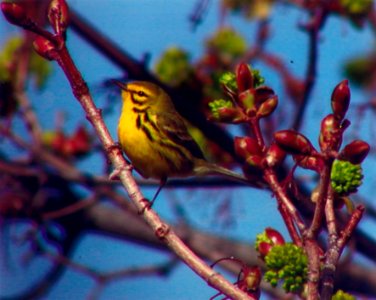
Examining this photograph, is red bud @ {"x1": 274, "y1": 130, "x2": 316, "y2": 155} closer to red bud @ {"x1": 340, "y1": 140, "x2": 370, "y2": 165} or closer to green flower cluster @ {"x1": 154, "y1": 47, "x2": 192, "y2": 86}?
red bud @ {"x1": 340, "y1": 140, "x2": 370, "y2": 165}

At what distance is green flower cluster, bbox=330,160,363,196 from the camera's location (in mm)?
1136

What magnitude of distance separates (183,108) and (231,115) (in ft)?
5.61

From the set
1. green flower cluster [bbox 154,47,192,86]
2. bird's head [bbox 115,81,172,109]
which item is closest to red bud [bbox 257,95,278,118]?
bird's head [bbox 115,81,172,109]

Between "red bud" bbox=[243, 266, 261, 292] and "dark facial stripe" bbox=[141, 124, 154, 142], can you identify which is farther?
"dark facial stripe" bbox=[141, 124, 154, 142]

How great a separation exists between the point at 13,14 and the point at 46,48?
71 millimetres

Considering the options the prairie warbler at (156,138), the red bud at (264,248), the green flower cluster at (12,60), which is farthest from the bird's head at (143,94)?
the red bud at (264,248)

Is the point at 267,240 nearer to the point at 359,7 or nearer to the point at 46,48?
the point at 46,48

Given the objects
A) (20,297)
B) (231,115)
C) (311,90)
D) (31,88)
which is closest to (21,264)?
(20,297)

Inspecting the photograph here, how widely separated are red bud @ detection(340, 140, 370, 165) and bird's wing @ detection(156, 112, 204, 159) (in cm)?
185

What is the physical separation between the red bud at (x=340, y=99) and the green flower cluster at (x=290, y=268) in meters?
0.21

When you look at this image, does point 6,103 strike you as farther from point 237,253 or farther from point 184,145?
point 237,253

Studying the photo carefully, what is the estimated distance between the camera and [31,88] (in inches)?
140

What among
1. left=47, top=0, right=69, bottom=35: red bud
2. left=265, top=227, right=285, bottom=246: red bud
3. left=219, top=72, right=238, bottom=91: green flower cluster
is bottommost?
left=265, top=227, right=285, bottom=246: red bud

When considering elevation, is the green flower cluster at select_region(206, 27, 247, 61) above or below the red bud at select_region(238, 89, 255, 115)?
above
